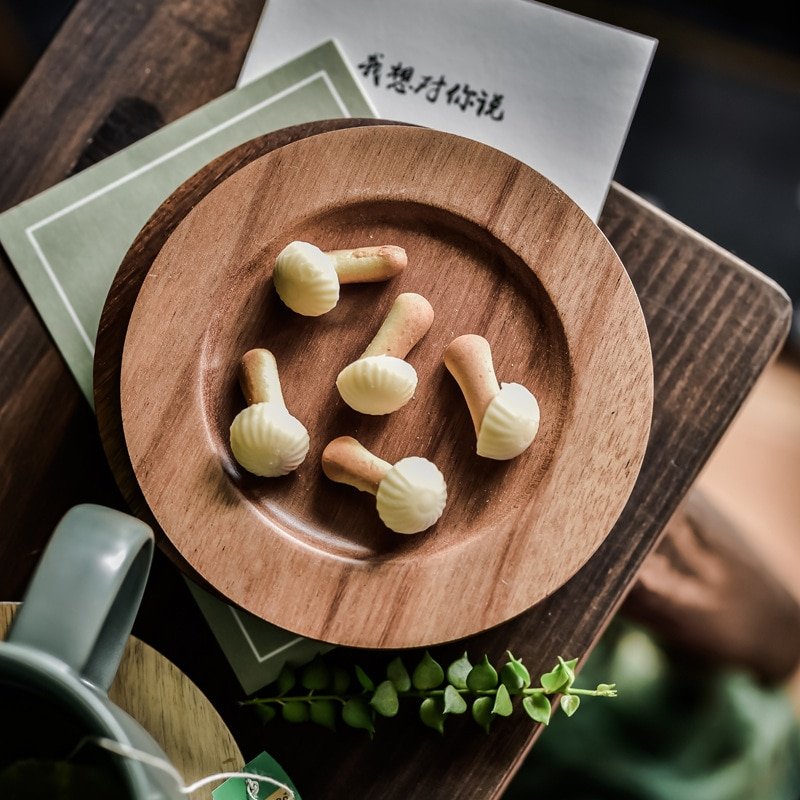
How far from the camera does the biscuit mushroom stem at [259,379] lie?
Answer: 593mm

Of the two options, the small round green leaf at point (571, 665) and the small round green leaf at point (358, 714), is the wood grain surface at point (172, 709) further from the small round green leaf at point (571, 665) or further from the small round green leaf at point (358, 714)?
the small round green leaf at point (571, 665)

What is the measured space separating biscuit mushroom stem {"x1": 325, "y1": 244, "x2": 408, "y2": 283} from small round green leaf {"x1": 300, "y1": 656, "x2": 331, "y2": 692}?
0.27 metres

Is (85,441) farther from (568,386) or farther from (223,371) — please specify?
(568,386)

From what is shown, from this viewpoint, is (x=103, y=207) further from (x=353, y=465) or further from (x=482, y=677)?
(x=482, y=677)

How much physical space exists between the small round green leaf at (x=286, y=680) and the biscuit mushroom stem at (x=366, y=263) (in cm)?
27

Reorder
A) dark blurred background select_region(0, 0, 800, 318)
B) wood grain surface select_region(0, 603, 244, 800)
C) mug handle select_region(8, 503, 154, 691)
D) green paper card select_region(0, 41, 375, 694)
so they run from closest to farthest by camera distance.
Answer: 1. mug handle select_region(8, 503, 154, 691)
2. wood grain surface select_region(0, 603, 244, 800)
3. green paper card select_region(0, 41, 375, 694)
4. dark blurred background select_region(0, 0, 800, 318)

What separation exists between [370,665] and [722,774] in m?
0.44

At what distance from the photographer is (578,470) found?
1.94 feet

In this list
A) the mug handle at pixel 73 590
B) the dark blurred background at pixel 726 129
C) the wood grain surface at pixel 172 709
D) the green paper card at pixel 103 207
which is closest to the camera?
the mug handle at pixel 73 590

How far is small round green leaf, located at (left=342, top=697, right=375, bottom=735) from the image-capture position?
61 cm

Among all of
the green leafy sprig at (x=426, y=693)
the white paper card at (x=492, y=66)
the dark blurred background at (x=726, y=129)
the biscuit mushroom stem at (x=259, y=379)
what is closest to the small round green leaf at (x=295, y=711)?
the green leafy sprig at (x=426, y=693)

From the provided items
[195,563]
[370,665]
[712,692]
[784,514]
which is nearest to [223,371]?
[195,563]

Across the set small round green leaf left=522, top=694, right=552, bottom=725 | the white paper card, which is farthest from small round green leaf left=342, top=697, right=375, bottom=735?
the white paper card

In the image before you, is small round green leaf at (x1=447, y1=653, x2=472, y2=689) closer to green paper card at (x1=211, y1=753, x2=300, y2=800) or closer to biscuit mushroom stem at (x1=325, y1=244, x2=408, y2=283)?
green paper card at (x1=211, y1=753, x2=300, y2=800)
